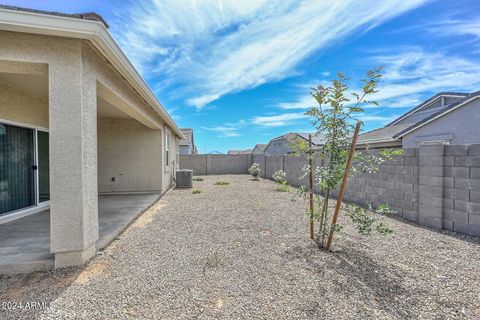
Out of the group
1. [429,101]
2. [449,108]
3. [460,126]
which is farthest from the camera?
[429,101]

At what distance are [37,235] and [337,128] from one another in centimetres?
546

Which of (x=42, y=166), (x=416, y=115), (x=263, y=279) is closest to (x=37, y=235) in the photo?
(x=42, y=166)

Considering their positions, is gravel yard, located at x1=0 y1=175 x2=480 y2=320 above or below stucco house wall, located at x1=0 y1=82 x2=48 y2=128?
below

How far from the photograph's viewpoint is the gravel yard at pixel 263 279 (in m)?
2.38

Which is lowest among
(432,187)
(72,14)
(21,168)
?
(432,187)

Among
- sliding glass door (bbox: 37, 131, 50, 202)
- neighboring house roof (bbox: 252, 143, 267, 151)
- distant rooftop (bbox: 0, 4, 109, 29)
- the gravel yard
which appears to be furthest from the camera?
neighboring house roof (bbox: 252, 143, 267, 151)

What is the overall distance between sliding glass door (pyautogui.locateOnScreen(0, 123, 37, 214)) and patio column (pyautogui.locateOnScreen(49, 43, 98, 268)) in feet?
10.5

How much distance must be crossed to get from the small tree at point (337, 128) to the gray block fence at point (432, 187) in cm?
78

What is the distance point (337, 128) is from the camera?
3854mm

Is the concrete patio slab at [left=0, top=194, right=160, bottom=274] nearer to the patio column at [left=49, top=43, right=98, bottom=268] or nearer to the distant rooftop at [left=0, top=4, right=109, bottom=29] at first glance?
the patio column at [left=49, top=43, right=98, bottom=268]

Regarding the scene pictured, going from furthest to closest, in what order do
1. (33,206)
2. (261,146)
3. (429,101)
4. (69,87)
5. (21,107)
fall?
(261,146)
(429,101)
(33,206)
(21,107)
(69,87)

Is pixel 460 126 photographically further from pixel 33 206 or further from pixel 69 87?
pixel 33 206

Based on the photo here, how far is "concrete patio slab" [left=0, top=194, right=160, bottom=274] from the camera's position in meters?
3.20

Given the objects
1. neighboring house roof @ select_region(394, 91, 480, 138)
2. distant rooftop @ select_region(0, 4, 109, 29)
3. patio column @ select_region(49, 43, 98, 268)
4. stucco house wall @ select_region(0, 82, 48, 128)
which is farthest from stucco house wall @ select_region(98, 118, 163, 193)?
neighboring house roof @ select_region(394, 91, 480, 138)
